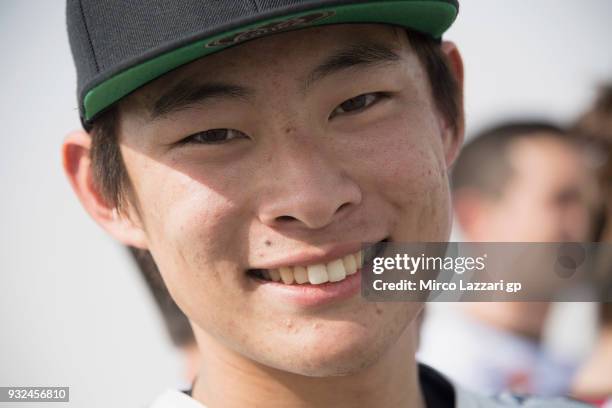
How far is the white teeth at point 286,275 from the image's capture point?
177 centimetres

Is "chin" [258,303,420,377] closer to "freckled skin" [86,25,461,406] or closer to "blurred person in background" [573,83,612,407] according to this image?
"freckled skin" [86,25,461,406]

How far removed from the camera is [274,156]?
1.67m

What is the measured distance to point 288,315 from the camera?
5.80ft

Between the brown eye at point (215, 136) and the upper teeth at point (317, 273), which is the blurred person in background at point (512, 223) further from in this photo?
the brown eye at point (215, 136)

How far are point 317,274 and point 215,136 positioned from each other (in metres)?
0.37

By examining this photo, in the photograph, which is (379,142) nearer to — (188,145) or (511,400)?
(188,145)

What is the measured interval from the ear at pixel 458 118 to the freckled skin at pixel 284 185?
374 millimetres

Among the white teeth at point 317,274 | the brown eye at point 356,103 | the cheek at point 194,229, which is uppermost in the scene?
the brown eye at point 356,103

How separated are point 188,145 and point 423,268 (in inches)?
24.7

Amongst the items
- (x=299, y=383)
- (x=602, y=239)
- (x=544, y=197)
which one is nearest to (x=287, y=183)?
(x=299, y=383)

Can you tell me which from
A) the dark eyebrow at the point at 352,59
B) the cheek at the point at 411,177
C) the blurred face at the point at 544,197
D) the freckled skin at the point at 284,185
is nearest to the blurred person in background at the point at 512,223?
the blurred face at the point at 544,197

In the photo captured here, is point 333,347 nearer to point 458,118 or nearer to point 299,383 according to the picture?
point 299,383

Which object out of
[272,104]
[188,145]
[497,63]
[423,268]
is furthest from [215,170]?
[497,63]

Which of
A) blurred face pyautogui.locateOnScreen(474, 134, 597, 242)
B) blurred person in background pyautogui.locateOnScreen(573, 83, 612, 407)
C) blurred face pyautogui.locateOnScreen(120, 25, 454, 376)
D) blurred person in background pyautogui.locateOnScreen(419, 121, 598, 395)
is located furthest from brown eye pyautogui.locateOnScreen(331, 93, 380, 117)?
blurred face pyautogui.locateOnScreen(474, 134, 597, 242)
